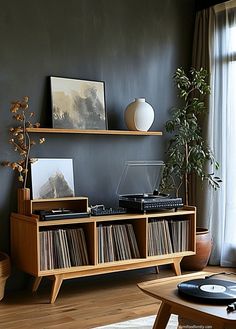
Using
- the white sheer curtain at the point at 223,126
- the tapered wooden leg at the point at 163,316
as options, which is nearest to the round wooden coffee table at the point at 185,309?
the tapered wooden leg at the point at 163,316

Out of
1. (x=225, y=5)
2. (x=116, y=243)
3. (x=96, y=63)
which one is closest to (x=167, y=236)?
(x=116, y=243)

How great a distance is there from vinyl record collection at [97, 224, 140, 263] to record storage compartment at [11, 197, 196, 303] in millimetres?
11

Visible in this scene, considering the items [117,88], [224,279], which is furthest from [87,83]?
[224,279]

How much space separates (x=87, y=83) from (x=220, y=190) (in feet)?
5.32

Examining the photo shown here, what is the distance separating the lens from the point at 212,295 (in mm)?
2281

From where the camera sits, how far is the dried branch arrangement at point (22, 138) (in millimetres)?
3828

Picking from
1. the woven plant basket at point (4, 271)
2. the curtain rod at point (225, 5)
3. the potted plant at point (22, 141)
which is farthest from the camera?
the curtain rod at point (225, 5)

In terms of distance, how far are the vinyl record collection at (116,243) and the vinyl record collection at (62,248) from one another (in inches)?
5.3

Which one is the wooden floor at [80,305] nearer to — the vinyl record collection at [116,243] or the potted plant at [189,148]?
the vinyl record collection at [116,243]

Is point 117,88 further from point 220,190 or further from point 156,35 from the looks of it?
point 220,190

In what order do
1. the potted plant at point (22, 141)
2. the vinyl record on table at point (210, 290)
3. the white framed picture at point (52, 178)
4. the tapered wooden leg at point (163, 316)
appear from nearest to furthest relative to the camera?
the vinyl record on table at point (210, 290)
the tapered wooden leg at point (163, 316)
the potted plant at point (22, 141)
the white framed picture at point (52, 178)

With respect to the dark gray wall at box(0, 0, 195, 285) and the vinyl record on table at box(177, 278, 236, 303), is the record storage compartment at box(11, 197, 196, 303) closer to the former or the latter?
the dark gray wall at box(0, 0, 195, 285)

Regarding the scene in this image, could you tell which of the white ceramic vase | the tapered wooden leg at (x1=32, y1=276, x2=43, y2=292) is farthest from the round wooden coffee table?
the white ceramic vase

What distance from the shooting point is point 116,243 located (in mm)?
3973
